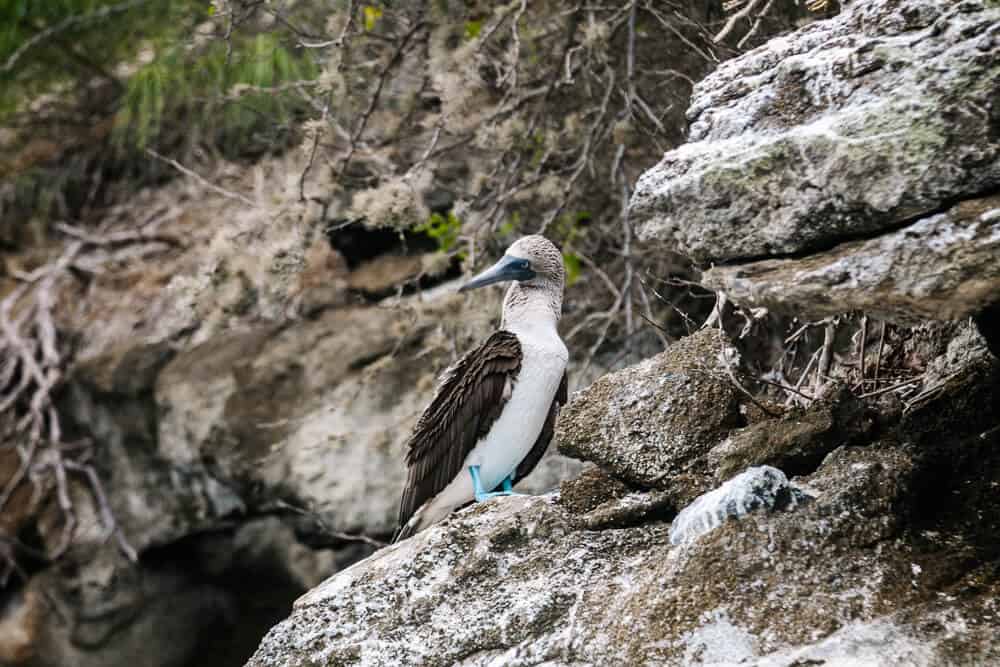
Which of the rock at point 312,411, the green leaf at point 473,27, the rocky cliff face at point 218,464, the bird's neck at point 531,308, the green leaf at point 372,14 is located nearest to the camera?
the bird's neck at point 531,308

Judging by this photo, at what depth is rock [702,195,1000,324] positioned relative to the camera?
7.20 feet

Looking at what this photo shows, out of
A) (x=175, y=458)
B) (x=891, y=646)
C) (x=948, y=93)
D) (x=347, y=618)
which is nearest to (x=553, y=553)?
(x=347, y=618)

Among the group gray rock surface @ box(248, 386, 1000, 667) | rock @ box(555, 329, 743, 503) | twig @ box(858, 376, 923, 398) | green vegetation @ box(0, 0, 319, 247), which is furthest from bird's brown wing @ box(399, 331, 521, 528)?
green vegetation @ box(0, 0, 319, 247)

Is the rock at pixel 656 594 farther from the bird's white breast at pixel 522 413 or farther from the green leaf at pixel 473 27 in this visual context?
the green leaf at pixel 473 27

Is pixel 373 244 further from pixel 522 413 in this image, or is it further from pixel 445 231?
pixel 522 413

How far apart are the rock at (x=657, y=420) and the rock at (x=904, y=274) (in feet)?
2.41

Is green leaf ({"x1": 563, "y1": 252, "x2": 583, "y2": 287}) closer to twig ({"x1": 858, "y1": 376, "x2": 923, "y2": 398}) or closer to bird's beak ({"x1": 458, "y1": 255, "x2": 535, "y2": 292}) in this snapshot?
bird's beak ({"x1": 458, "y1": 255, "x2": 535, "y2": 292})

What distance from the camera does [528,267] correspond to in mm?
4238

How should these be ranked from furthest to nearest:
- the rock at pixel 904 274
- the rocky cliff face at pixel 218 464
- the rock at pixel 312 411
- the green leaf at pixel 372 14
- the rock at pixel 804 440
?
the rocky cliff face at pixel 218 464 < the rock at pixel 312 411 < the green leaf at pixel 372 14 < the rock at pixel 804 440 < the rock at pixel 904 274

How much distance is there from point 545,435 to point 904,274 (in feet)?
7.07

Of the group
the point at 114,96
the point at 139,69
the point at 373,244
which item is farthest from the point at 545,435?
the point at 114,96

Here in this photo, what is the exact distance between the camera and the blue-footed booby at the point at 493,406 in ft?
13.2

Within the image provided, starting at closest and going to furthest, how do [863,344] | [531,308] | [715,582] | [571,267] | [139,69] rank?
[715,582]
[863,344]
[531,308]
[571,267]
[139,69]

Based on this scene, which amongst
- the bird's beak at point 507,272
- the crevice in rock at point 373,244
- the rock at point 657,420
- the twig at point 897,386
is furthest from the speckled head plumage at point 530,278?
the crevice in rock at point 373,244
